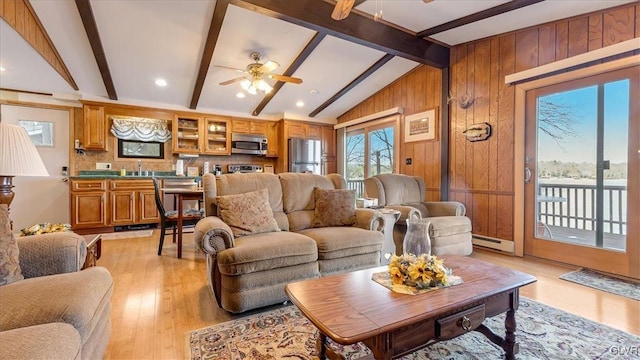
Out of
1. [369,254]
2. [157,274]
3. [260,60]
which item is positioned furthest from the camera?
[260,60]

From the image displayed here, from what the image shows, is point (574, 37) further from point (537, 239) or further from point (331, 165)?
point (331, 165)

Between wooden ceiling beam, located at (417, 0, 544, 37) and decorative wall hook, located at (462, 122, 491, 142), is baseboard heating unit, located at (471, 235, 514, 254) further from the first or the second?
wooden ceiling beam, located at (417, 0, 544, 37)

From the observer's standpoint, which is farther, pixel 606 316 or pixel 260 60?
pixel 260 60

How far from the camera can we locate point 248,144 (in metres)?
6.14

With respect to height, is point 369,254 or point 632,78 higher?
point 632,78

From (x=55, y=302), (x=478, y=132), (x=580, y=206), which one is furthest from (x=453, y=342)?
(x=478, y=132)

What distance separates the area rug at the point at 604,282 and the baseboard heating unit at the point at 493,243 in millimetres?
701

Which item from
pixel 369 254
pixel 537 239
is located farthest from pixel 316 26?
pixel 537 239

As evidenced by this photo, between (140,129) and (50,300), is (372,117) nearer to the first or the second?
(140,129)

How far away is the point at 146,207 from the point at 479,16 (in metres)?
5.79

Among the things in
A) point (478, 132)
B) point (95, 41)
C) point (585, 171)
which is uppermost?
point (95, 41)

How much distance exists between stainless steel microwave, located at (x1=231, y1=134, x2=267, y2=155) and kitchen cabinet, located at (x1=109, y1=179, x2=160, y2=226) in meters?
1.78

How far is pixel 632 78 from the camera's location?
2645 millimetres

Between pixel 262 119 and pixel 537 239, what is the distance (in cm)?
535
